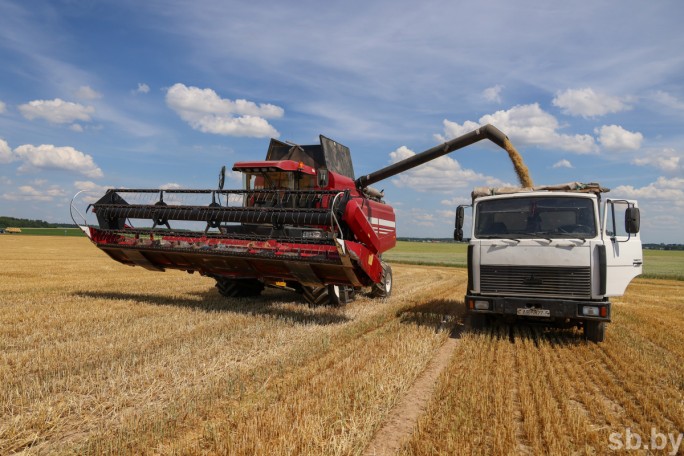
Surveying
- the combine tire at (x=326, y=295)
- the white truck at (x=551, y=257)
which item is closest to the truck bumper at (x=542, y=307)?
the white truck at (x=551, y=257)

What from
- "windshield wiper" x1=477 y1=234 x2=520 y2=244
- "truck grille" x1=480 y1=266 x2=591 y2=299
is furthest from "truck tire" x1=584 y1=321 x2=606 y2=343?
"windshield wiper" x1=477 y1=234 x2=520 y2=244

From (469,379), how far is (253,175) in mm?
6057

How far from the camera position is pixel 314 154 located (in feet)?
32.9

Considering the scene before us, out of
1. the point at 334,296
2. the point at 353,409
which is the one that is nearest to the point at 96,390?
the point at 353,409

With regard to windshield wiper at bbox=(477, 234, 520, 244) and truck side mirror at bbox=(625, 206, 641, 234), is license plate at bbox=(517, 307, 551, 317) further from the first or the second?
truck side mirror at bbox=(625, 206, 641, 234)

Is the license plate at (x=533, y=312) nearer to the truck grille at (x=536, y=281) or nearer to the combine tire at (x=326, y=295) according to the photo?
the truck grille at (x=536, y=281)

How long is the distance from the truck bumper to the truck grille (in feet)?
0.38

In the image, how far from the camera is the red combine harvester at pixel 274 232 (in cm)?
707

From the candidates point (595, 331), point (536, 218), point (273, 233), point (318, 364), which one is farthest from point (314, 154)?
point (595, 331)

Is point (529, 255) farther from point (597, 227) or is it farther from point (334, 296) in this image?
point (334, 296)

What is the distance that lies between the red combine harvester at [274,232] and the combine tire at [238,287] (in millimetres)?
21

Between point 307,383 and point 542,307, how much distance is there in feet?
12.2

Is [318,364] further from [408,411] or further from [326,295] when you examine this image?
[326,295]

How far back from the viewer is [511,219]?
7.10 m
